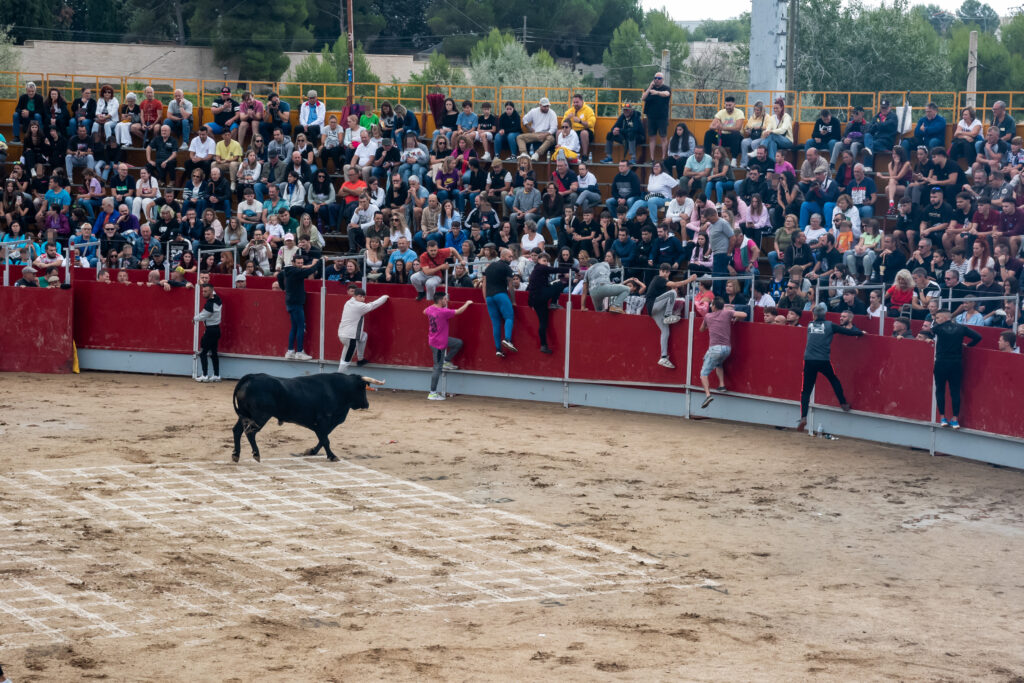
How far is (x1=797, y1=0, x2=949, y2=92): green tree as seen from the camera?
7094 centimetres

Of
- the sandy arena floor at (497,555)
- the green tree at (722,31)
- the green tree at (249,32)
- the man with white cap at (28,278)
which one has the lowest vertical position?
the sandy arena floor at (497,555)

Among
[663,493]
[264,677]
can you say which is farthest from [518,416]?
[264,677]

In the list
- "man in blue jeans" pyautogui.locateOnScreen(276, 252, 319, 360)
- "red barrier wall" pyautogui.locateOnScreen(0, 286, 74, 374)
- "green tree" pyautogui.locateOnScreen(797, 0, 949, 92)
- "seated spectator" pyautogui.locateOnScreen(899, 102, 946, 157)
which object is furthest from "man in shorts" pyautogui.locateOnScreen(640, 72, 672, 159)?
"green tree" pyautogui.locateOnScreen(797, 0, 949, 92)

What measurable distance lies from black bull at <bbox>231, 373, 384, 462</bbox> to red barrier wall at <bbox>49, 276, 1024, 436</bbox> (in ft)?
17.4

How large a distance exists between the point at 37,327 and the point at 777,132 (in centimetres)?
1356

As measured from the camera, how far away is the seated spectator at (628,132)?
26159 millimetres

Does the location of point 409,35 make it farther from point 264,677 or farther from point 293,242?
point 264,677

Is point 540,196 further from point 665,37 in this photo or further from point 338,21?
point 665,37

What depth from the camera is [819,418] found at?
19.0 meters

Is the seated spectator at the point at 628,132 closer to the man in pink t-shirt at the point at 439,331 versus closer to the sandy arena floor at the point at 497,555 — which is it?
the man in pink t-shirt at the point at 439,331

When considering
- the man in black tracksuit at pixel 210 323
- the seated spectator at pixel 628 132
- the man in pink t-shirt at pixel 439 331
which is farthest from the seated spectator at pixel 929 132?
the man in black tracksuit at pixel 210 323

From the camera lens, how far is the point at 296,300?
74.1 feet

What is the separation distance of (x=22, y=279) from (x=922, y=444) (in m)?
15.4

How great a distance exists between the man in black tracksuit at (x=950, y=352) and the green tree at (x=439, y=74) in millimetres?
60605
